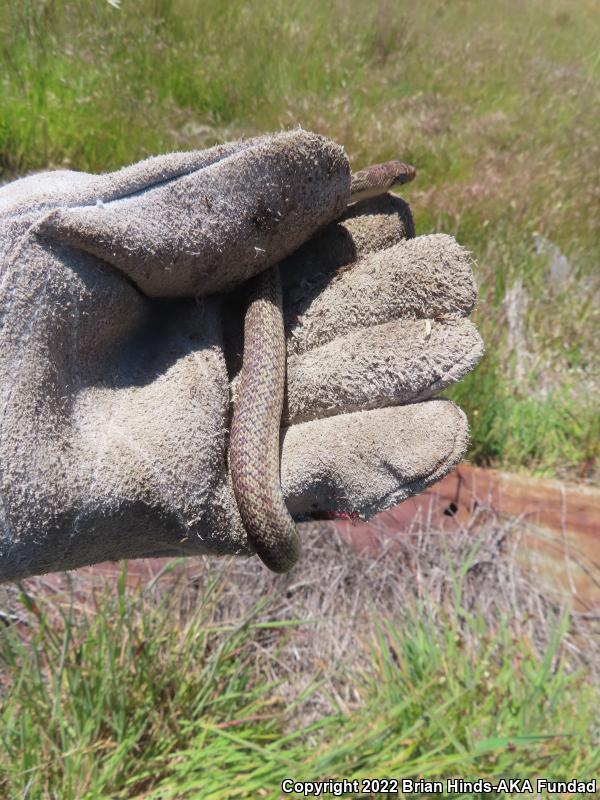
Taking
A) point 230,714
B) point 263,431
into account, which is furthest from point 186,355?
point 230,714

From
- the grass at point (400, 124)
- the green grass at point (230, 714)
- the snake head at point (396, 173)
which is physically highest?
the snake head at point (396, 173)

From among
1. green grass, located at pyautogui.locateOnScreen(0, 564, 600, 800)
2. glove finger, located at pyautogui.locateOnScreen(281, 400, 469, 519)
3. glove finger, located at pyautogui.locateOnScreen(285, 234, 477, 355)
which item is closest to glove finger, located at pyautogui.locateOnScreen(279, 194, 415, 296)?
glove finger, located at pyautogui.locateOnScreen(285, 234, 477, 355)

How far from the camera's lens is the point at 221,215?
124 centimetres

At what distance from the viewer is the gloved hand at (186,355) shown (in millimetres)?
1068

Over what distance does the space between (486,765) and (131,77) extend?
4148 mm

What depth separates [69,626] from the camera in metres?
1.88

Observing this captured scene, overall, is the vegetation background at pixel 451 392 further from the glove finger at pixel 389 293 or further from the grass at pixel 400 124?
the glove finger at pixel 389 293

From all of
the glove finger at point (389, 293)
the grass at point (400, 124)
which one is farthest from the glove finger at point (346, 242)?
the grass at point (400, 124)

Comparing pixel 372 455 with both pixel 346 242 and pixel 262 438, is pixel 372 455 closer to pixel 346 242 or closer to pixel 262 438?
pixel 262 438

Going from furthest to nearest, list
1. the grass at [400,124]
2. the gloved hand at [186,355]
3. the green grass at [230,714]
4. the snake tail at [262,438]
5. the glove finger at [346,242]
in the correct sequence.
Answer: the grass at [400,124] < the green grass at [230,714] < the glove finger at [346,242] < the snake tail at [262,438] < the gloved hand at [186,355]

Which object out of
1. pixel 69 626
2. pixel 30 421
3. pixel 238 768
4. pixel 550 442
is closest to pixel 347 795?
pixel 238 768

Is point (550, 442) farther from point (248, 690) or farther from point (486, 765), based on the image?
point (248, 690)

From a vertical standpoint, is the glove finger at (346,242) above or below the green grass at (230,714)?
above

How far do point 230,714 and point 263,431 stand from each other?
1360 mm
